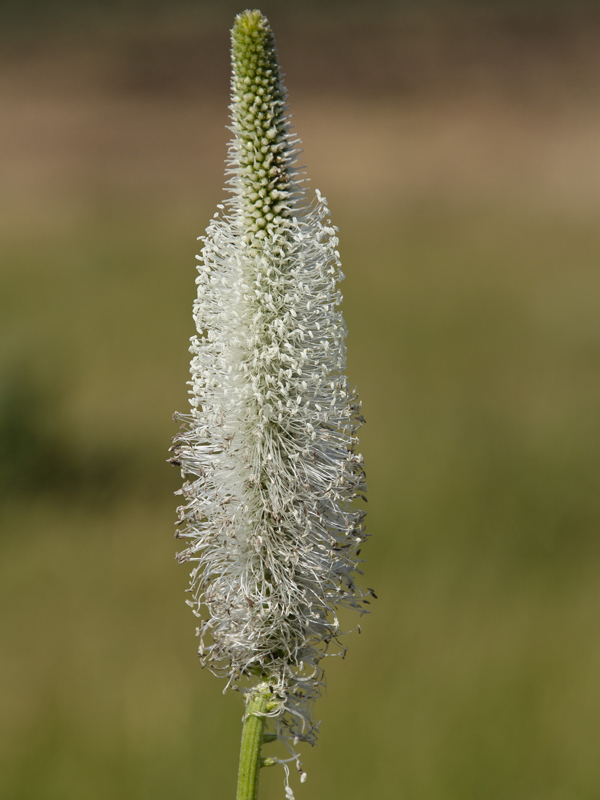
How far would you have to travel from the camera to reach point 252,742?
2340 mm

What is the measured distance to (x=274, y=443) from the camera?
2.45 m

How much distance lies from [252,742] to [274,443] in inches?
37.9

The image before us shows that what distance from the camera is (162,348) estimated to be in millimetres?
11453

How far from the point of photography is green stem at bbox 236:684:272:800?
2.26 m

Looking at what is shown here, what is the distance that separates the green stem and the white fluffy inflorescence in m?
0.05

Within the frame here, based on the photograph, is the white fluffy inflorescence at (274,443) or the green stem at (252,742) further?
the white fluffy inflorescence at (274,443)

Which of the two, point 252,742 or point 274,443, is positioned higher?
point 274,443

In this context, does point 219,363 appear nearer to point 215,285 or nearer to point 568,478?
point 215,285

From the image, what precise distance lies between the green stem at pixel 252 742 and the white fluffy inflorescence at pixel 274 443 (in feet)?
0.15

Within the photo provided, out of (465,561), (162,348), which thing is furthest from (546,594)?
(162,348)

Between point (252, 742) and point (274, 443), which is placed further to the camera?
point (274, 443)

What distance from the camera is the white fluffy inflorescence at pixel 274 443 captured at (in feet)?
7.83

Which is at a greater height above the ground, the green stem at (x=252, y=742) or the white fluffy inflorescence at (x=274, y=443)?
the white fluffy inflorescence at (x=274, y=443)

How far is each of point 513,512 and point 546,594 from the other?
129 centimetres
